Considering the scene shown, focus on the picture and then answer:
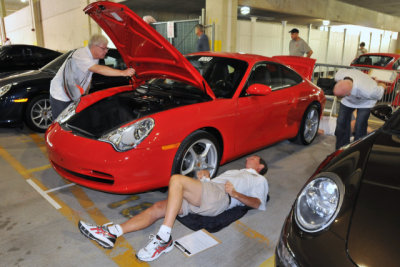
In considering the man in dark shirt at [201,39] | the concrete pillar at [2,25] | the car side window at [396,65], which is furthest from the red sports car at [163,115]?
the concrete pillar at [2,25]

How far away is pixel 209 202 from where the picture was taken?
8.57ft

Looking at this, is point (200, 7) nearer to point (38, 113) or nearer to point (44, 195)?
point (38, 113)

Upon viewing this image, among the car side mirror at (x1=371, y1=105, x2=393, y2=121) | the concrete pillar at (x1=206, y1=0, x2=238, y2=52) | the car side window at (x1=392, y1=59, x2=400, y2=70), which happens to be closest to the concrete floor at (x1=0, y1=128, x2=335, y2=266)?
the car side mirror at (x1=371, y1=105, x2=393, y2=121)

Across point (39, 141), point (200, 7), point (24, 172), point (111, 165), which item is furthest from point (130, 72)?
point (200, 7)

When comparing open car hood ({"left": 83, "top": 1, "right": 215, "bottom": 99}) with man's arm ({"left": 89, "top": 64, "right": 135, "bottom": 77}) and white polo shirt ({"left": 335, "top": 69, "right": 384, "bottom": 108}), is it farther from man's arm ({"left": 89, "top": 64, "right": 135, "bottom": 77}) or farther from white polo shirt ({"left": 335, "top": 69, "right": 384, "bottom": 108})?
white polo shirt ({"left": 335, "top": 69, "right": 384, "bottom": 108})

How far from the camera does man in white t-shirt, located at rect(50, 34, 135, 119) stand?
12.2 ft

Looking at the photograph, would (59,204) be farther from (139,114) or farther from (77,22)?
(77,22)

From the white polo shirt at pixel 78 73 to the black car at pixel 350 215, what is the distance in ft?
9.80

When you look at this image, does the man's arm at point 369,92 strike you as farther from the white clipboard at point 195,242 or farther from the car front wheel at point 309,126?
the white clipboard at point 195,242

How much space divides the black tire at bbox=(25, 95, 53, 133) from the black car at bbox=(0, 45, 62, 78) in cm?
358

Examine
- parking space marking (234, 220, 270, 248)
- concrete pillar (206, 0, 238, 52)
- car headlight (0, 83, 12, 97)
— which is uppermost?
concrete pillar (206, 0, 238, 52)

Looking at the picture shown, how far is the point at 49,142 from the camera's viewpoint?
314 cm

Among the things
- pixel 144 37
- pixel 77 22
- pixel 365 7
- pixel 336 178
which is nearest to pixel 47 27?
pixel 77 22

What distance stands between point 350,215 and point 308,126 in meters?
3.65
